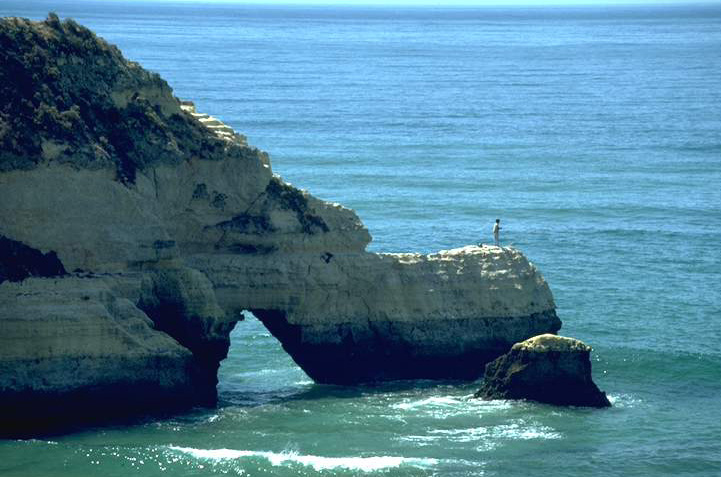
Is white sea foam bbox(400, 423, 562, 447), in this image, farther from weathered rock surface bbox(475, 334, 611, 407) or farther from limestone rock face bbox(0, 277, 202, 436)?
limestone rock face bbox(0, 277, 202, 436)

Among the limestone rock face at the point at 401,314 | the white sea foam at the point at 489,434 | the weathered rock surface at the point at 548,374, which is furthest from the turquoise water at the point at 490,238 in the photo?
the limestone rock face at the point at 401,314

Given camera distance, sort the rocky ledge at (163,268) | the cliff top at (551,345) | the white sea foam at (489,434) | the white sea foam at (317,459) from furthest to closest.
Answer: the cliff top at (551,345)
the rocky ledge at (163,268)
the white sea foam at (489,434)
the white sea foam at (317,459)

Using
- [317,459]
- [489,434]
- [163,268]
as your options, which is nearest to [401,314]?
[489,434]

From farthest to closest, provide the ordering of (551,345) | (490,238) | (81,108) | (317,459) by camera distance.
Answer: (490,238) → (81,108) → (551,345) → (317,459)

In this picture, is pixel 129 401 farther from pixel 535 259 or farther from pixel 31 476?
pixel 535 259

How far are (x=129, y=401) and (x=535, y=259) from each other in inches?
951

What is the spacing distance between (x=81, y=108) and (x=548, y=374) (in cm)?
1364

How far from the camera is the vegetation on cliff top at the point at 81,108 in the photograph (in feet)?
154

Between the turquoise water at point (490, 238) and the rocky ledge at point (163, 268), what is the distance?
3.90 feet

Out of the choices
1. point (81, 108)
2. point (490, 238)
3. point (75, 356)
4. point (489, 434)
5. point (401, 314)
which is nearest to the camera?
point (75, 356)

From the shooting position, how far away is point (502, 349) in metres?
51.0

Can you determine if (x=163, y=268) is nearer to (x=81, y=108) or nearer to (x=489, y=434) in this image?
(x=81, y=108)

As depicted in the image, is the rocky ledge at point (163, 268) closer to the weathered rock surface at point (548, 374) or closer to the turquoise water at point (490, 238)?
the turquoise water at point (490, 238)

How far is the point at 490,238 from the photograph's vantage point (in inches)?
2766
